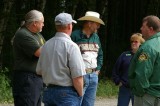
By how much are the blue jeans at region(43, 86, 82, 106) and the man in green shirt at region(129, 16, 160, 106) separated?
80 cm

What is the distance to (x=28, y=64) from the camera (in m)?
6.80

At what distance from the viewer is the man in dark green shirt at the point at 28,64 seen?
6781 mm

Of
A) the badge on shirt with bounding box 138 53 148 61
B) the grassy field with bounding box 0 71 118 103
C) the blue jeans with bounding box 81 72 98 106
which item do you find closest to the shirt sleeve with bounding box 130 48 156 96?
the badge on shirt with bounding box 138 53 148 61

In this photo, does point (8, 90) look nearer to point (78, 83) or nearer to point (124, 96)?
point (124, 96)

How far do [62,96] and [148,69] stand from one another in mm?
1123

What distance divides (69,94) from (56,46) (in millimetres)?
622

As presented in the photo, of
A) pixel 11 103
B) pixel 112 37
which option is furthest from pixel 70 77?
pixel 112 37

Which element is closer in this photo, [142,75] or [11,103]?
[142,75]

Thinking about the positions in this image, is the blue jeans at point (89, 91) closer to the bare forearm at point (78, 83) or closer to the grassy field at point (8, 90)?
the bare forearm at point (78, 83)

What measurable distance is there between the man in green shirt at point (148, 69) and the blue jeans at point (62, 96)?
805mm

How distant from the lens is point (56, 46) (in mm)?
5883

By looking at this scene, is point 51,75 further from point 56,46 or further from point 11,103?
point 11,103

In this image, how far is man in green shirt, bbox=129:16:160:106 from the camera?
5844 mm

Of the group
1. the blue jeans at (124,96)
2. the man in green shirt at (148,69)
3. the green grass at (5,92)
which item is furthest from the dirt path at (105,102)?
the man in green shirt at (148,69)
